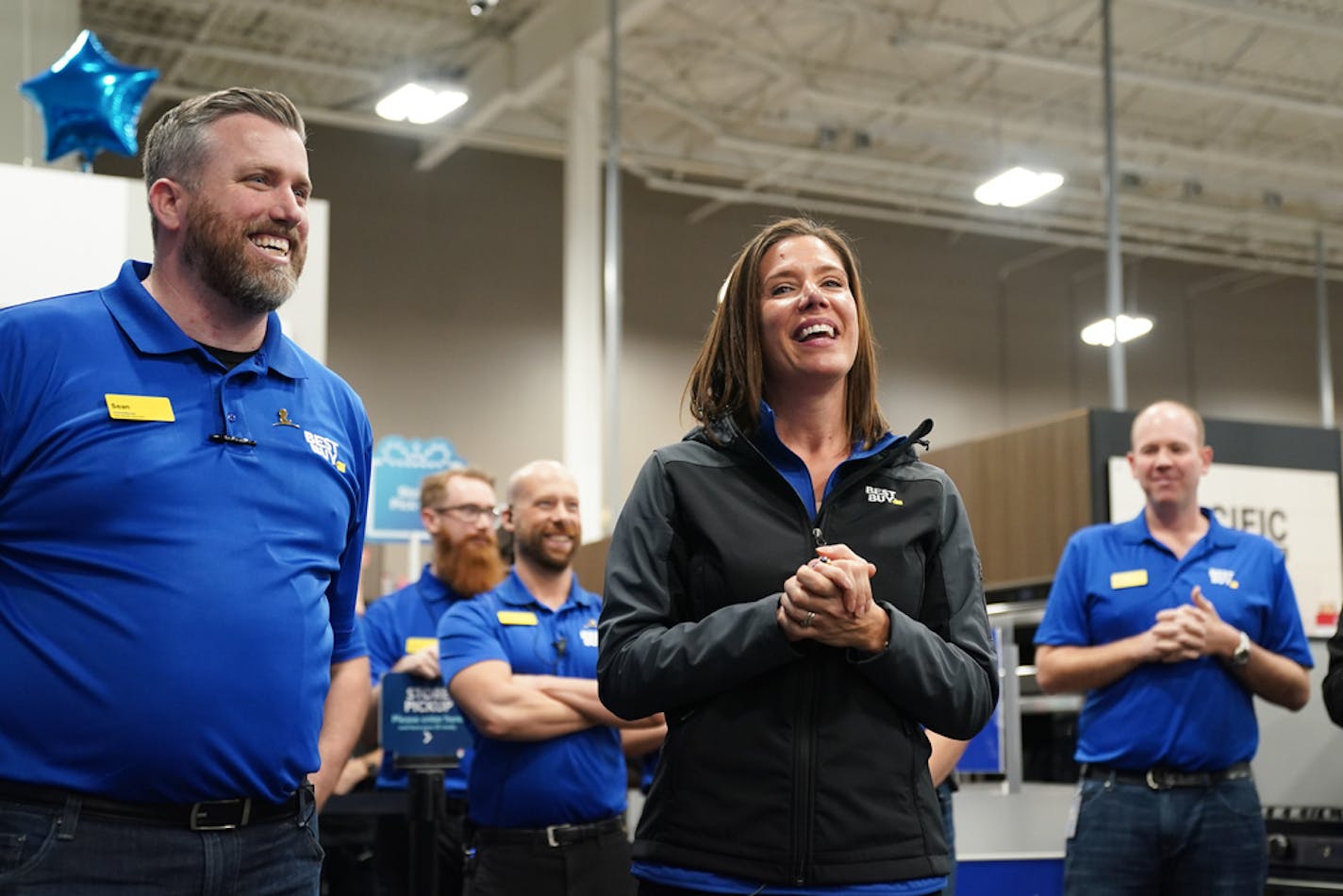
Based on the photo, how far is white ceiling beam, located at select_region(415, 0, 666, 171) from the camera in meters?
11.1

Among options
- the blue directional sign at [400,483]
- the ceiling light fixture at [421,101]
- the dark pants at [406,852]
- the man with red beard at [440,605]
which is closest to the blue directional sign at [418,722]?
the man with red beard at [440,605]

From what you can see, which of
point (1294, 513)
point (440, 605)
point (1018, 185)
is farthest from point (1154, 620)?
point (1018, 185)

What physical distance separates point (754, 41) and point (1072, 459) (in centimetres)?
665

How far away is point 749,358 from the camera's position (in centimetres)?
209

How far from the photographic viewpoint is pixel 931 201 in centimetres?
1566

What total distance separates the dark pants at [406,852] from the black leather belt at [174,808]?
2.55 metres

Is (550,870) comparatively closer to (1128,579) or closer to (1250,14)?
(1128,579)


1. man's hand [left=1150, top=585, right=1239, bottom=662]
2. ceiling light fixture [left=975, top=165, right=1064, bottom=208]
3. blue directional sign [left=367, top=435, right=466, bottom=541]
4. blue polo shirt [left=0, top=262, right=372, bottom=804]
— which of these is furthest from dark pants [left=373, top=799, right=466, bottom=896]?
ceiling light fixture [left=975, top=165, right=1064, bottom=208]

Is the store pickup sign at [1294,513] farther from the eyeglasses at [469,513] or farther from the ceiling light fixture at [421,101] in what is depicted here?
the ceiling light fixture at [421,101]

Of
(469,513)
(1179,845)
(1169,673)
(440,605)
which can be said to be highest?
(469,513)

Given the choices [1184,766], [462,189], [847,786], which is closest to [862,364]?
[847,786]

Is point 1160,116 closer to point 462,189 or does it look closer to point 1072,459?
point 462,189

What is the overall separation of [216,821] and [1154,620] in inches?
109

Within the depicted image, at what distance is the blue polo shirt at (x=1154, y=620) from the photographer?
3.70 meters
